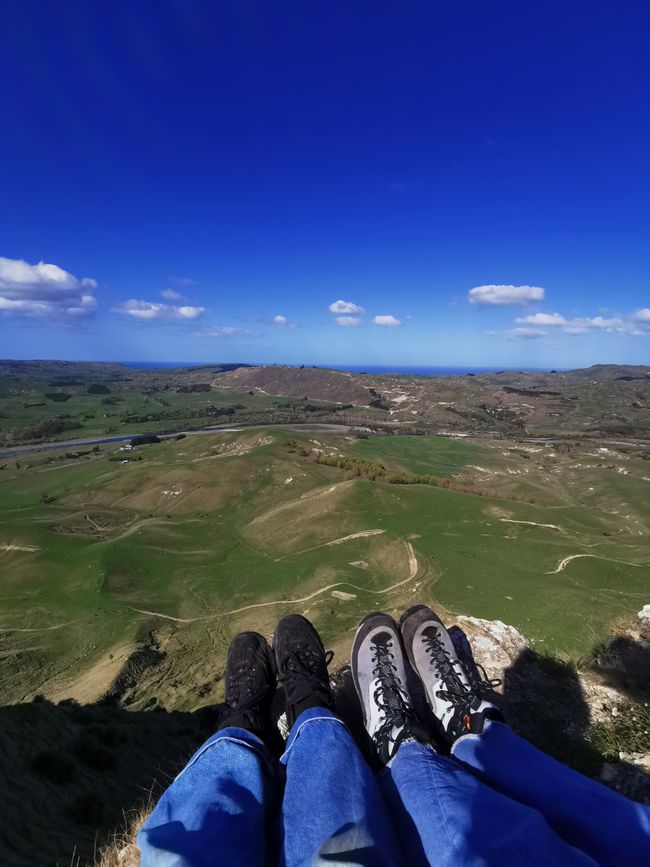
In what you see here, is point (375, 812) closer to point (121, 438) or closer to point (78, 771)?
point (78, 771)

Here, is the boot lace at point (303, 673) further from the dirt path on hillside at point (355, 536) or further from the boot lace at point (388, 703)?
the dirt path on hillside at point (355, 536)

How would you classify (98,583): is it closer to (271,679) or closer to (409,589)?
(409,589)

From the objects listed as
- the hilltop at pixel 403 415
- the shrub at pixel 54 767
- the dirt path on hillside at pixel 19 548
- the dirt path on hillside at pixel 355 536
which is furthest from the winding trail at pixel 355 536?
the hilltop at pixel 403 415

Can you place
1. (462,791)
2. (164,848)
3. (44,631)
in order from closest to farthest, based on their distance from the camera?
1. (164,848)
2. (462,791)
3. (44,631)

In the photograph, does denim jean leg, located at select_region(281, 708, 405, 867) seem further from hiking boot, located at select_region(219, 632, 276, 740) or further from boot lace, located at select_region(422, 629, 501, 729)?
boot lace, located at select_region(422, 629, 501, 729)

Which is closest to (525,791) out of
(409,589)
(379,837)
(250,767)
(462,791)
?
(462,791)

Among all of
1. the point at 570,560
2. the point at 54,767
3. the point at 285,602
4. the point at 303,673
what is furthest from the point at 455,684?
the point at 570,560

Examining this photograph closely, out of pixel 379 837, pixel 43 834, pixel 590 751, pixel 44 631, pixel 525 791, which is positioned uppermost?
pixel 379 837

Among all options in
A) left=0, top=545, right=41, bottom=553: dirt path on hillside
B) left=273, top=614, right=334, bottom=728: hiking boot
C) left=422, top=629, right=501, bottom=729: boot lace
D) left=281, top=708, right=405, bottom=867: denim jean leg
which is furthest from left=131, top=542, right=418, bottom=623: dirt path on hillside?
left=281, top=708, right=405, bottom=867: denim jean leg
